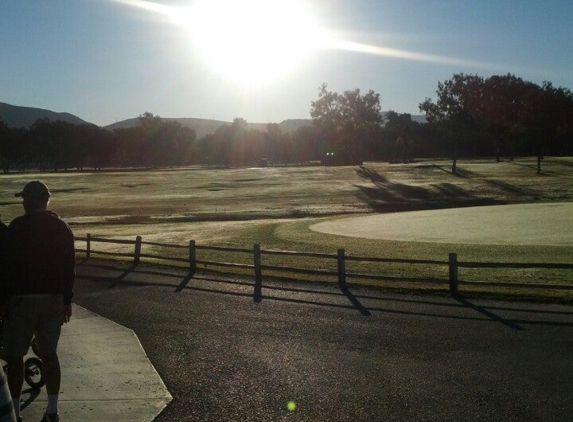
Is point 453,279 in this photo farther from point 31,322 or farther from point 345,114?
point 345,114

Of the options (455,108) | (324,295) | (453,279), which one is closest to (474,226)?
(453,279)

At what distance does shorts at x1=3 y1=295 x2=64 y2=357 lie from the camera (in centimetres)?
837

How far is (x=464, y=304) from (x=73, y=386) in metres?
9.23

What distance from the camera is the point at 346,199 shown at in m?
73.2

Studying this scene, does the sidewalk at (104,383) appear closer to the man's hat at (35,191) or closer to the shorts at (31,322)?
the shorts at (31,322)

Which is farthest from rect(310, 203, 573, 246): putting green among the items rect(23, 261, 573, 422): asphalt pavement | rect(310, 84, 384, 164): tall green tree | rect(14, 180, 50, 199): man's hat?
rect(310, 84, 384, 164): tall green tree

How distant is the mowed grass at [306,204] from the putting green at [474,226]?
8.27ft

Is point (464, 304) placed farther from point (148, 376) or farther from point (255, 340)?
point (148, 376)

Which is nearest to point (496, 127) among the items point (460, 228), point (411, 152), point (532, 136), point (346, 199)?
point (532, 136)

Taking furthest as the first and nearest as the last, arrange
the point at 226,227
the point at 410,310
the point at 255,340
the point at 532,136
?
the point at 532,136
the point at 226,227
the point at 410,310
the point at 255,340

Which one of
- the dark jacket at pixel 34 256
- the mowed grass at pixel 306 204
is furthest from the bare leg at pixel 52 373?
the mowed grass at pixel 306 204

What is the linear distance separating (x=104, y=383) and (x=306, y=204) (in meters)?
57.7

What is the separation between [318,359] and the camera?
38.1 ft

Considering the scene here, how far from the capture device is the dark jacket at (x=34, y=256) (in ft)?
27.6
